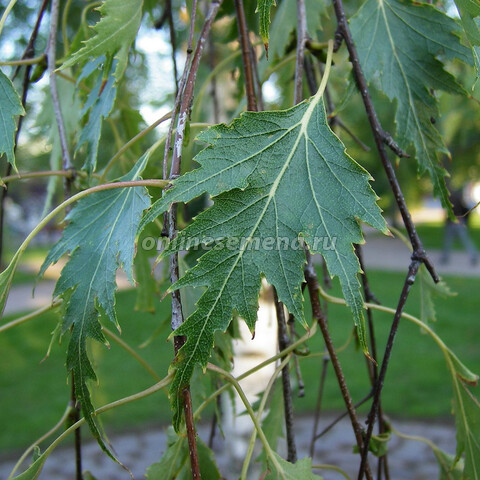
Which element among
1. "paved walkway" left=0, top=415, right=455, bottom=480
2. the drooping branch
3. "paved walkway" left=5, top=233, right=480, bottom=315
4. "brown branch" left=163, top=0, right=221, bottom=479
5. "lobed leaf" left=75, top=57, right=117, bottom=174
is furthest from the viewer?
"paved walkway" left=5, top=233, right=480, bottom=315

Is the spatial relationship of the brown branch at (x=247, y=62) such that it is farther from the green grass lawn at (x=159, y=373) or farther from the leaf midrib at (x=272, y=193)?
the green grass lawn at (x=159, y=373)

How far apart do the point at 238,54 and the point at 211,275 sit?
0.57 meters

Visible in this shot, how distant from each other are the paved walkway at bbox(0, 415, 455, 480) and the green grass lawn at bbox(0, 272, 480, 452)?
13cm

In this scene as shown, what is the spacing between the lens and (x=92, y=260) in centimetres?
55

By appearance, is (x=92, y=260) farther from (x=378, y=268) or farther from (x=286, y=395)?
(x=378, y=268)

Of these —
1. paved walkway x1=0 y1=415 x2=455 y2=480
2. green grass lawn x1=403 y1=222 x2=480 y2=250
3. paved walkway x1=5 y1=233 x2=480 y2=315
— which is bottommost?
paved walkway x1=0 y1=415 x2=455 y2=480

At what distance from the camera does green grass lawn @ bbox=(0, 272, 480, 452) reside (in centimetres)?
314

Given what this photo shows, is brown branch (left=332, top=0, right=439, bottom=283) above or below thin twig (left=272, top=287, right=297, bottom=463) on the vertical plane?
above

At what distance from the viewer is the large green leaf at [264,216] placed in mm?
466

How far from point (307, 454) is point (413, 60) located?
95.8 inches

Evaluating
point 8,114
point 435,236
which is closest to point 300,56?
point 8,114

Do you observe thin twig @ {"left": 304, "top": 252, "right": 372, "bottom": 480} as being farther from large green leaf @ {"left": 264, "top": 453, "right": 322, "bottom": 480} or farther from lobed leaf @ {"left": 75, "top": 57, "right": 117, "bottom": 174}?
lobed leaf @ {"left": 75, "top": 57, "right": 117, "bottom": 174}

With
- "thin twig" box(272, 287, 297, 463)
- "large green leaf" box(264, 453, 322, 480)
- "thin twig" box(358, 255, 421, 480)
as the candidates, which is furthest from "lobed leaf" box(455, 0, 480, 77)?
"large green leaf" box(264, 453, 322, 480)

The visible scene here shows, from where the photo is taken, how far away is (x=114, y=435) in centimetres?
309
